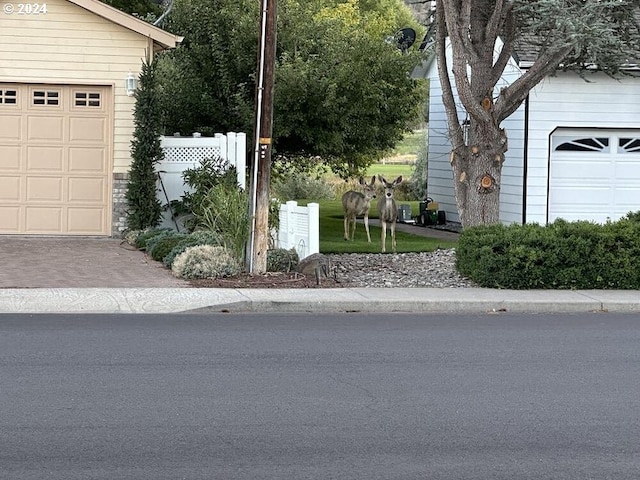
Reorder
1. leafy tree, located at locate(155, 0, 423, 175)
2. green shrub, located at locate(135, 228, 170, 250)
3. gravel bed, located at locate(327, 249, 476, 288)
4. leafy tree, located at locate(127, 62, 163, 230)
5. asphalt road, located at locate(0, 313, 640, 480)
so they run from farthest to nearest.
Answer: leafy tree, located at locate(155, 0, 423, 175), leafy tree, located at locate(127, 62, 163, 230), green shrub, located at locate(135, 228, 170, 250), gravel bed, located at locate(327, 249, 476, 288), asphalt road, located at locate(0, 313, 640, 480)

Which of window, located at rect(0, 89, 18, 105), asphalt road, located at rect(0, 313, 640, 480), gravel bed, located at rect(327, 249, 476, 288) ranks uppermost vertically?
window, located at rect(0, 89, 18, 105)

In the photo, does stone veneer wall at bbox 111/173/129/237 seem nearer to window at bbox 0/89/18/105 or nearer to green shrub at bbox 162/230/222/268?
window at bbox 0/89/18/105

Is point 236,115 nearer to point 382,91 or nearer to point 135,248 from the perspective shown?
point 382,91

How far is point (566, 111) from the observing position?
934 inches

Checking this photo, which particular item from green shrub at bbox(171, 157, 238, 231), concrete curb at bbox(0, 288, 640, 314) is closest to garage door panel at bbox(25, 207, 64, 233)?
green shrub at bbox(171, 157, 238, 231)

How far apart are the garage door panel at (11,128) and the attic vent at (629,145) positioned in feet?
42.0

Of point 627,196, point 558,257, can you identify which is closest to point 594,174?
point 627,196

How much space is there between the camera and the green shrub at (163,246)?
18516mm

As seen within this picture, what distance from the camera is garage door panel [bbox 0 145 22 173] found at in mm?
21438

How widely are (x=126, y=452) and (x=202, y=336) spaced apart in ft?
15.8

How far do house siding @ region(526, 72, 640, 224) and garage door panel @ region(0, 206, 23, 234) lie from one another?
10632 millimetres

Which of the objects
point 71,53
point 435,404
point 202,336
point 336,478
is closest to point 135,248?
point 71,53

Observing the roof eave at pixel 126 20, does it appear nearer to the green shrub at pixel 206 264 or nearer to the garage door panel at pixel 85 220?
the garage door panel at pixel 85 220

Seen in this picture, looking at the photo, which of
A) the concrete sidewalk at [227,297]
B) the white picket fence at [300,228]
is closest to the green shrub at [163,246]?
the concrete sidewalk at [227,297]
